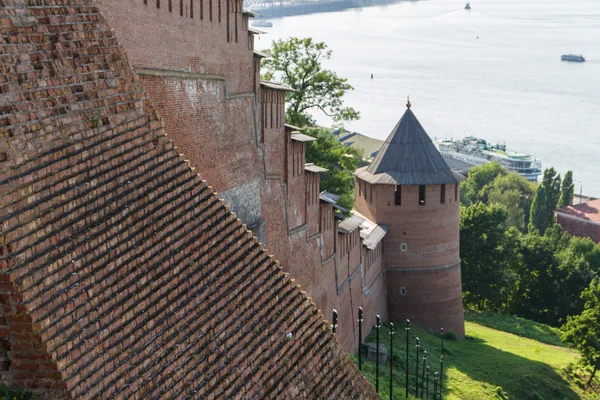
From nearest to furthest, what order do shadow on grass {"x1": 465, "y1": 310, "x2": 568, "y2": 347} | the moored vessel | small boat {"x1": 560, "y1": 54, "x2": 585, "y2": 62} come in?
shadow on grass {"x1": 465, "y1": 310, "x2": 568, "y2": 347}, the moored vessel, small boat {"x1": 560, "y1": 54, "x2": 585, "y2": 62}

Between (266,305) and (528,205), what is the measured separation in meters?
50.8

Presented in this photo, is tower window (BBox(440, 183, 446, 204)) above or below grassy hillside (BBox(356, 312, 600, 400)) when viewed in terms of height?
above

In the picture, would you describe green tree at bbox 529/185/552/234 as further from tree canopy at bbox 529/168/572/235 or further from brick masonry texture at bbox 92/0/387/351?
brick masonry texture at bbox 92/0/387/351

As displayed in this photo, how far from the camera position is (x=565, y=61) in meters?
88.8

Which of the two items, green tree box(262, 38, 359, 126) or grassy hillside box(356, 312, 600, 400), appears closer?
grassy hillside box(356, 312, 600, 400)

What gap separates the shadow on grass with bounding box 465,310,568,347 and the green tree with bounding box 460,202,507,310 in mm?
891

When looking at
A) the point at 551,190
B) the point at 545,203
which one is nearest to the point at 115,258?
the point at 545,203

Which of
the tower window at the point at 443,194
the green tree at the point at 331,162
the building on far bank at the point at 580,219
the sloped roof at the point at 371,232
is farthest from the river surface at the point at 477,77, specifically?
the green tree at the point at 331,162

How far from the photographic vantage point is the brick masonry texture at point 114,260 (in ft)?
12.9

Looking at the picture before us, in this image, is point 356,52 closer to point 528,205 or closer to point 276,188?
point 528,205

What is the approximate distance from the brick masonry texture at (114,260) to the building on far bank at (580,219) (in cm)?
4748

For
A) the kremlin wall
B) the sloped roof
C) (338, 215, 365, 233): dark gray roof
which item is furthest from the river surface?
the kremlin wall

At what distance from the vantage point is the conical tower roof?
23.5 m

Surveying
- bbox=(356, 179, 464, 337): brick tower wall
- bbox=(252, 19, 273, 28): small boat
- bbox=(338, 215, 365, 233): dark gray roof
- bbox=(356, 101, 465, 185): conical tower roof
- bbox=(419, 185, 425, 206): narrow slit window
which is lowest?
bbox=(356, 179, 464, 337): brick tower wall
